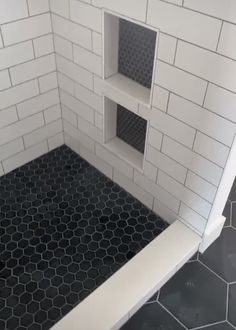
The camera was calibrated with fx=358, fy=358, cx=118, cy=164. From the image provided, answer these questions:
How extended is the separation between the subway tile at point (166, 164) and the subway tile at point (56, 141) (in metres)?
0.64

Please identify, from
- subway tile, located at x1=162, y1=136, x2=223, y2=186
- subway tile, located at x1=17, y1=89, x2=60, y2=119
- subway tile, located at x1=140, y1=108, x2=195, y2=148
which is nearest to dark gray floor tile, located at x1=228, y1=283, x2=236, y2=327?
subway tile, located at x1=162, y1=136, x2=223, y2=186

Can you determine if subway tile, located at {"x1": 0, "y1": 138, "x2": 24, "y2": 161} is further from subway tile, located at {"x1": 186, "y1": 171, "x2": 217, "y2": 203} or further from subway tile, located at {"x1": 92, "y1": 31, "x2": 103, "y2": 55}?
subway tile, located at {"x1": 186, "y1": 171, "x2": 217, "y2": 203}

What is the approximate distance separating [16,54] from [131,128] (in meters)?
0.59

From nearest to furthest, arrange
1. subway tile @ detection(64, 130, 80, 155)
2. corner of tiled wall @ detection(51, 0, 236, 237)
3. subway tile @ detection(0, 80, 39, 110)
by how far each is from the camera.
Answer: corner of tiled wall @ detection(51, 0, 236, 237) → subway tile @ detection(0, 80, 39, 110) → subway tile @ detection(64, 130, 80, 155)

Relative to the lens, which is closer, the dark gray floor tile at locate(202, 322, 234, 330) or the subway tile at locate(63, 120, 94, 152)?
the dark gray floor tile at locate(202, 322, 234, 330)

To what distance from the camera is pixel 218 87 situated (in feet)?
3.56

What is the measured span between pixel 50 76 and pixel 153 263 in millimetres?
992

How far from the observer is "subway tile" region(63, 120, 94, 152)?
181cm

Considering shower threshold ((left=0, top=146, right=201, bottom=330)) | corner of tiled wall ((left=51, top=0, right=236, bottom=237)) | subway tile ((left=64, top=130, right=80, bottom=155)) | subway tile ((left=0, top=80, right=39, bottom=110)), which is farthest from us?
subway tile ((left=64, top=130, right=80, bottom=155))

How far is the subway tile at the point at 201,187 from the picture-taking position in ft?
4.32

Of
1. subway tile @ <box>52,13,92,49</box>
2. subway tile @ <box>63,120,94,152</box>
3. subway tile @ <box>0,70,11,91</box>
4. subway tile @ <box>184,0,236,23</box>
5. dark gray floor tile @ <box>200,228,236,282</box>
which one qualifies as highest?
subway tile @ <box>184,0,236,23</box>

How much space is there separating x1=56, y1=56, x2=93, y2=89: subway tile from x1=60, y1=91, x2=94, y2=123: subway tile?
11cm

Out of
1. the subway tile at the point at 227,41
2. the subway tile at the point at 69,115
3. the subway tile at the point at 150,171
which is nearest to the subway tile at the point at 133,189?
the subway tile at the point at 150,171

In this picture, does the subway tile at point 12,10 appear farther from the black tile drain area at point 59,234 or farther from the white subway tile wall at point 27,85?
the black tile drain area at point 59,234
